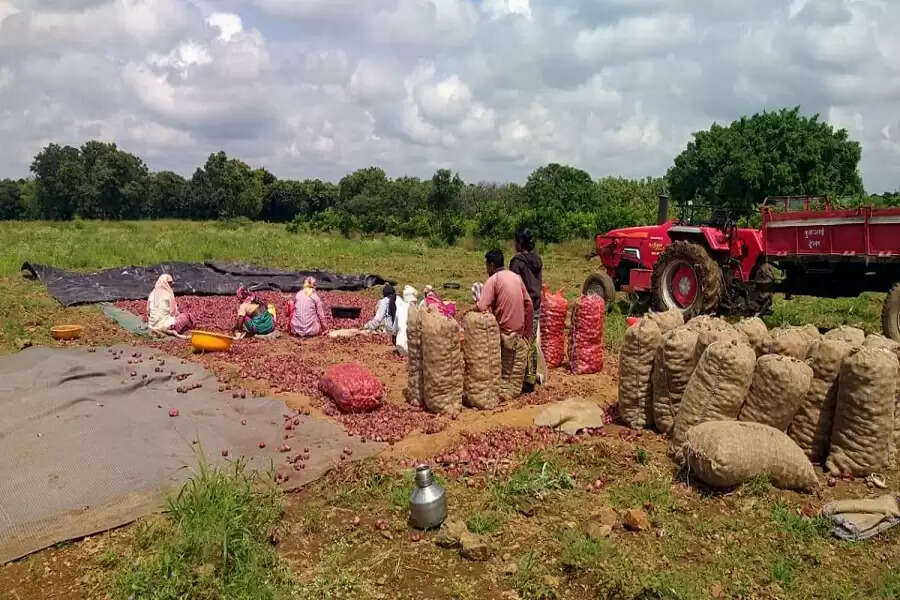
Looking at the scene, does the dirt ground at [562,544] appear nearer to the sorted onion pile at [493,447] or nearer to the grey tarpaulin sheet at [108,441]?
the sorted onion pile at [493,447]

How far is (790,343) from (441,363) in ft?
10.0

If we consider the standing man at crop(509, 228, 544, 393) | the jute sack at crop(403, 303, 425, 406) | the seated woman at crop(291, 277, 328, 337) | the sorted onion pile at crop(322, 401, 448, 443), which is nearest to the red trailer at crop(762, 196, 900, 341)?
the standing man at crop(509, 228, 544, 393)

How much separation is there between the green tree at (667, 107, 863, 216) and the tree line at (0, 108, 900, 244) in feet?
0.22

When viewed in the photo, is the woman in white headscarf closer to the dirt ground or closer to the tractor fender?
the dirt ground

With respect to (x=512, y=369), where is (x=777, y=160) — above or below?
above

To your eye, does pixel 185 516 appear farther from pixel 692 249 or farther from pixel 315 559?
pixel 692 249

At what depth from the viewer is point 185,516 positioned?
157 inches

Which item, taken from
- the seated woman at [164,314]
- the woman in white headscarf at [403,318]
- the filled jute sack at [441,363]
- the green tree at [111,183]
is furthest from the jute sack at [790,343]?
the green tree at [111,183]

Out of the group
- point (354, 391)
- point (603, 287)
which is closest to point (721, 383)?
point (354, 391)

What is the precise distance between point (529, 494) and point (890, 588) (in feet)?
7.15

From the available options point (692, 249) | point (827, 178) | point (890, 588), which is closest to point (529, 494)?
point (890, 588)

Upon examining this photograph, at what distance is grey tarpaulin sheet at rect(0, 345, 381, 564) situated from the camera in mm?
4293

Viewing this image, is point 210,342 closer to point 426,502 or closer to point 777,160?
point 426,502

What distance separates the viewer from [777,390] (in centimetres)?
496
